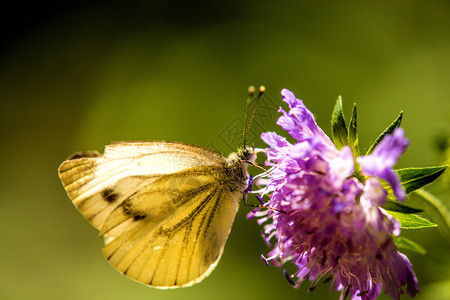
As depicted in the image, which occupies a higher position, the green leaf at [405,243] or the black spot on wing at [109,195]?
the black spot on wing at [109,195]

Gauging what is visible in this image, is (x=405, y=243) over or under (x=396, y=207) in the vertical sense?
under

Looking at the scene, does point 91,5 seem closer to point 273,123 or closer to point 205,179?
point 273,123

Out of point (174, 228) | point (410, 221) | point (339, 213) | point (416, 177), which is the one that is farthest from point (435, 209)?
point (174, 228)

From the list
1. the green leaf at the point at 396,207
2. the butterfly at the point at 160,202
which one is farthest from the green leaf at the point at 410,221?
the butterfly at the point at 160,202

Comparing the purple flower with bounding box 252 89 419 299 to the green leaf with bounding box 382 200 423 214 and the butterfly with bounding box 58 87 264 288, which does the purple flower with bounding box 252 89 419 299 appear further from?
the butterfly with bounding box 58 87 264 288

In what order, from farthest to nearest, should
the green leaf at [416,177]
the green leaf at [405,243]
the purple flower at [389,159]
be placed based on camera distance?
the green leaf at [405,243]
the green leaf at [416,177]
the purple flower at [389,159]

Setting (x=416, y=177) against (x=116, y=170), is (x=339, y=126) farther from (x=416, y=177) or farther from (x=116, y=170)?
(x=116, y=170)

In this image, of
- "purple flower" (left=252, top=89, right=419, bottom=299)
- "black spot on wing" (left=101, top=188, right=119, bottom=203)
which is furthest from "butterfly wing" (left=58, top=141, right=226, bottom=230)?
"purple flower" (left=252, top=89, right=419, bottom=299)

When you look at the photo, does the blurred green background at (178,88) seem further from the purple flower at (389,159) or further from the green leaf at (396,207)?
the purple flower at (389,159)
